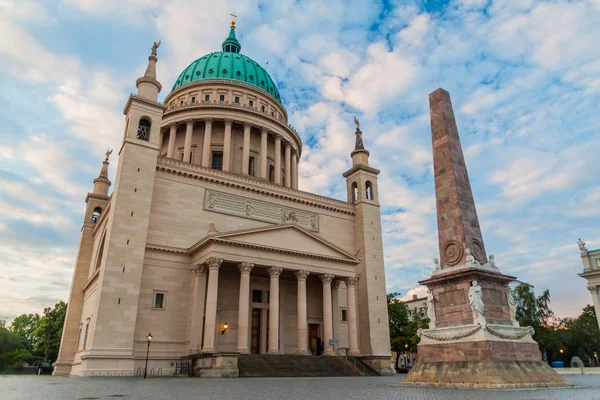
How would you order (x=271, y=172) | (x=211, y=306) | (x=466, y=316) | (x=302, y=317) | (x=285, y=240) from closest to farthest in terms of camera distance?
1. (x=466, y=316)
2. (x=211, y=306)
3. (x=302, y=317)
4. (x=285, y=240)
5. (x=271, y=172)

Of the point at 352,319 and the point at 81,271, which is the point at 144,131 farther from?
the point at 352,319

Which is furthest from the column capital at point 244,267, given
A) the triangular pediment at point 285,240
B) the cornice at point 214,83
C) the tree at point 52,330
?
the tree at point 52,330

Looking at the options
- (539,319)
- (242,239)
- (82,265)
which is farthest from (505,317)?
(539,319)

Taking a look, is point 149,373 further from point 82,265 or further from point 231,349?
point 82,265

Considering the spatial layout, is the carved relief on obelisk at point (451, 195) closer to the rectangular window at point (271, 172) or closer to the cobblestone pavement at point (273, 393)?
the cobblestone pavement at point (273, 393)

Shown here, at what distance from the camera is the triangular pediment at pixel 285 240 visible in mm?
30541

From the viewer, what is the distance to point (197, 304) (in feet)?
97.6

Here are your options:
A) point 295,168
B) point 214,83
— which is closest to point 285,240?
point 295,168

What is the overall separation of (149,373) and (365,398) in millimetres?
A: 21643

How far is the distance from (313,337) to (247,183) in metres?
14.5

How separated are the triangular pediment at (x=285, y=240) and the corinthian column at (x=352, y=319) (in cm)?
203

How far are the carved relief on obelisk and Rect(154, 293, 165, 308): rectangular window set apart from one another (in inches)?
854

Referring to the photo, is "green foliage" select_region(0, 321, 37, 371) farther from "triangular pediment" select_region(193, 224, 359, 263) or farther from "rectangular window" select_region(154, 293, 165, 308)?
"triangular pediment" select_region(193, 224, 359, 263)

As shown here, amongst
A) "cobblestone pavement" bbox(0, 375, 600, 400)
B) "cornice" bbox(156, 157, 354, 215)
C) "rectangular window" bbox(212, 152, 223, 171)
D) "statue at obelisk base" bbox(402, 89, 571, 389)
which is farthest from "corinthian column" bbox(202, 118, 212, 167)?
"statue at obelisk base" bbox(402, 89, 571, 389)
